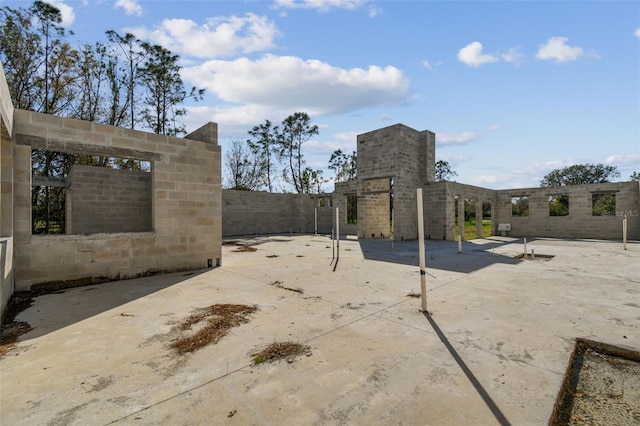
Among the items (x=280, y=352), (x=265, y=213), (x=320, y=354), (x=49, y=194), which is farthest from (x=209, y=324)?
(x=49, y=194)

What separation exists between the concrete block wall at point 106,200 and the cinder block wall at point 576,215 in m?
20.0

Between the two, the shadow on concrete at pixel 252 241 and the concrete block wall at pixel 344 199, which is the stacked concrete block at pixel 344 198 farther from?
the shadow on concrete at pixel 252 241

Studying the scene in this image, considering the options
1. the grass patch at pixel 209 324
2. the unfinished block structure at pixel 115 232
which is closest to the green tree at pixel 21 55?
the unfinished block structure at pixel 115 232

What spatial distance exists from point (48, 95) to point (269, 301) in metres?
17.5

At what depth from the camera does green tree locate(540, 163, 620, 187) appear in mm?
31422

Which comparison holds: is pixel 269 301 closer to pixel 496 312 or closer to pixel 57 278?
pixel 496 312

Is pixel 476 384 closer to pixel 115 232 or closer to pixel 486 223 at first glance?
pixel 115 232

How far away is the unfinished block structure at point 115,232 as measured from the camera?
4617 millimetres

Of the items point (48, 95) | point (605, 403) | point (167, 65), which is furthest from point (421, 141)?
point (48, 95)

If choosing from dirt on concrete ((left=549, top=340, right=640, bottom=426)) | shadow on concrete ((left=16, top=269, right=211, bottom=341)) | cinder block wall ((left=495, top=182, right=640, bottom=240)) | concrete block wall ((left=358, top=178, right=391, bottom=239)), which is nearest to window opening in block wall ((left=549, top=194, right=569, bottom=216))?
cinder block wall ((left=495, top=182, right=640, bottom=240))

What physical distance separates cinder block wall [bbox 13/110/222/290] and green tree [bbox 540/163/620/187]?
1601 inches

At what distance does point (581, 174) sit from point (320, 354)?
141 feet

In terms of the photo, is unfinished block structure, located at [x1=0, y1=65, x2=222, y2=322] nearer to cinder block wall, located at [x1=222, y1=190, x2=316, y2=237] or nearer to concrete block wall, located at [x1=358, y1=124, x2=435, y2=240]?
concrete block wall, located at [x1=358, y1=124, x2=435, y2=240]

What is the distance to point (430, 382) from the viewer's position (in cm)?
210
